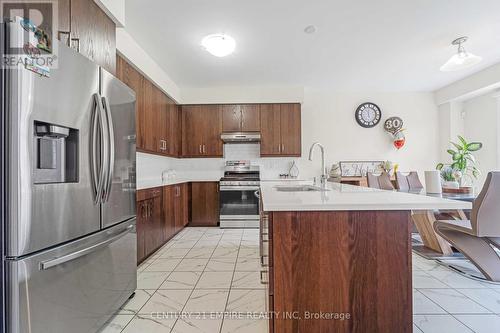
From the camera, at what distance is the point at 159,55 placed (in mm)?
3375

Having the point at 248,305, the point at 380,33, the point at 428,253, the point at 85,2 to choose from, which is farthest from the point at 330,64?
the point at 248,305

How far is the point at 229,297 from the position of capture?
2.08 meters

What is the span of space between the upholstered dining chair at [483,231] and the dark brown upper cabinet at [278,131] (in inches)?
104

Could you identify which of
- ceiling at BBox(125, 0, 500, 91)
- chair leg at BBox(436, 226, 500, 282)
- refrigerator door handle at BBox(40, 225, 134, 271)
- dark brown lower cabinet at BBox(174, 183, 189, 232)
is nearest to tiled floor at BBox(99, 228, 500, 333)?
chair leg at BBox(436, 226, 500, 282)

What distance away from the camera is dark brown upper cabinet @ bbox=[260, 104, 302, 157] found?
4.70m

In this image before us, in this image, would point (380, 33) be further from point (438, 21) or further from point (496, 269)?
point (496, 269)

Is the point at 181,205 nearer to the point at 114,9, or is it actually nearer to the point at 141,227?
the point at 141,227

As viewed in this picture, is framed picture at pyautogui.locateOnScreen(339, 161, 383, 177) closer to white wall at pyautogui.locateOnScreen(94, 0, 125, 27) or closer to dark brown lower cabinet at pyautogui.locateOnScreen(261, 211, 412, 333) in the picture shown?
dark brown lower cabinet at pyautogui.locateOnScreen(261, 211, 412, 333)

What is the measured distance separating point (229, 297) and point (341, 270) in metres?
1.22

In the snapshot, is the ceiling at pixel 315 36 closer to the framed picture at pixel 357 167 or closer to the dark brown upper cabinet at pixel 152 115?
the dark brown upper cabinet at pixel 152 115

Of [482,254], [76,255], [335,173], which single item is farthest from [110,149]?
[335,173]

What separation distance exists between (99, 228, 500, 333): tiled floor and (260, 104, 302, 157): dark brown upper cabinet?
2.15 metres

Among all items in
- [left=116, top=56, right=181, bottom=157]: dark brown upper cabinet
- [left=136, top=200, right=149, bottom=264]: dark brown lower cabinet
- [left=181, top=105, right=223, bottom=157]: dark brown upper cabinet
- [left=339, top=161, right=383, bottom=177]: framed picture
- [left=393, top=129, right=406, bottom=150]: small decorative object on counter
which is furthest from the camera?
[left=339, top=161, right=383, bottom=177]: framed picture

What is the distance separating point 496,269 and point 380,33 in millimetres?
2554
